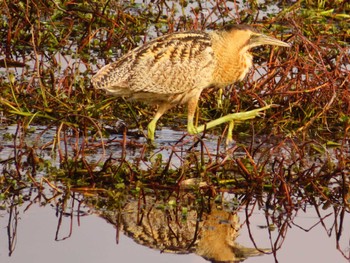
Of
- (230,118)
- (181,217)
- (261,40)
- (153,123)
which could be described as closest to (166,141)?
(153,123)

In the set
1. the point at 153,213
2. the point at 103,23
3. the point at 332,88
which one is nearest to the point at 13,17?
the point at 103,23

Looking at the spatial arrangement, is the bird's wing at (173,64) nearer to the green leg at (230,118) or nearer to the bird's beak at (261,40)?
the green leg at (230,118)

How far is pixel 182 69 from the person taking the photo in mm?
9375

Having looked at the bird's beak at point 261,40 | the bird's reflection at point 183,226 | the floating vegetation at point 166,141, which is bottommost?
the bird's reflection at point 183,226

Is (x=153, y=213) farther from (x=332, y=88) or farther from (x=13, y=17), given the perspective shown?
(x=13, y=17)

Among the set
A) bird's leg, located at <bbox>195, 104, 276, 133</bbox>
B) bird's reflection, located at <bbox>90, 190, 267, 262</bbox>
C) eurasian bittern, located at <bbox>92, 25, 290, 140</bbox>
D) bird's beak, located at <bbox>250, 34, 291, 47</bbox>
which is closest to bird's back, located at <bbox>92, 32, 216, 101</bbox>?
eurasian bittern, located at <bbox>92, 25, 290, 140</bbox>

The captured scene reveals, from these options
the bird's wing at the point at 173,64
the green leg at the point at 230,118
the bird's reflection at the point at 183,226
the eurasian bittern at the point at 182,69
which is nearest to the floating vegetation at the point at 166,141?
the bird's reflection at the point at 183,226

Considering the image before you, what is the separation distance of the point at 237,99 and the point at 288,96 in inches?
15.8

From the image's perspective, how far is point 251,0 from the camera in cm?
1385

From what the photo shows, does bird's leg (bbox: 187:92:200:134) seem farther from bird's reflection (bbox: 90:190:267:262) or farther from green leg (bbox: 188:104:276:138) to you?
bird's reflection (bbox: 90:190:267:262)

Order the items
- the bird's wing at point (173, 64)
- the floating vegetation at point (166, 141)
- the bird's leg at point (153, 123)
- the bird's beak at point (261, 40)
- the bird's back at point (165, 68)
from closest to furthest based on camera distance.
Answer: the floating vegetation at point (166, 141), the bird's back at point (165, 68), the bird's wing at point (173, 64), the bird's leg at point (153, 123), the bird's beak at point (261, 40)

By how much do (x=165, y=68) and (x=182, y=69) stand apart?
0.12m

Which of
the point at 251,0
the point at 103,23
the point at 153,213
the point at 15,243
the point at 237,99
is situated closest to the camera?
the point at 15,243

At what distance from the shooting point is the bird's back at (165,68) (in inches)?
360
